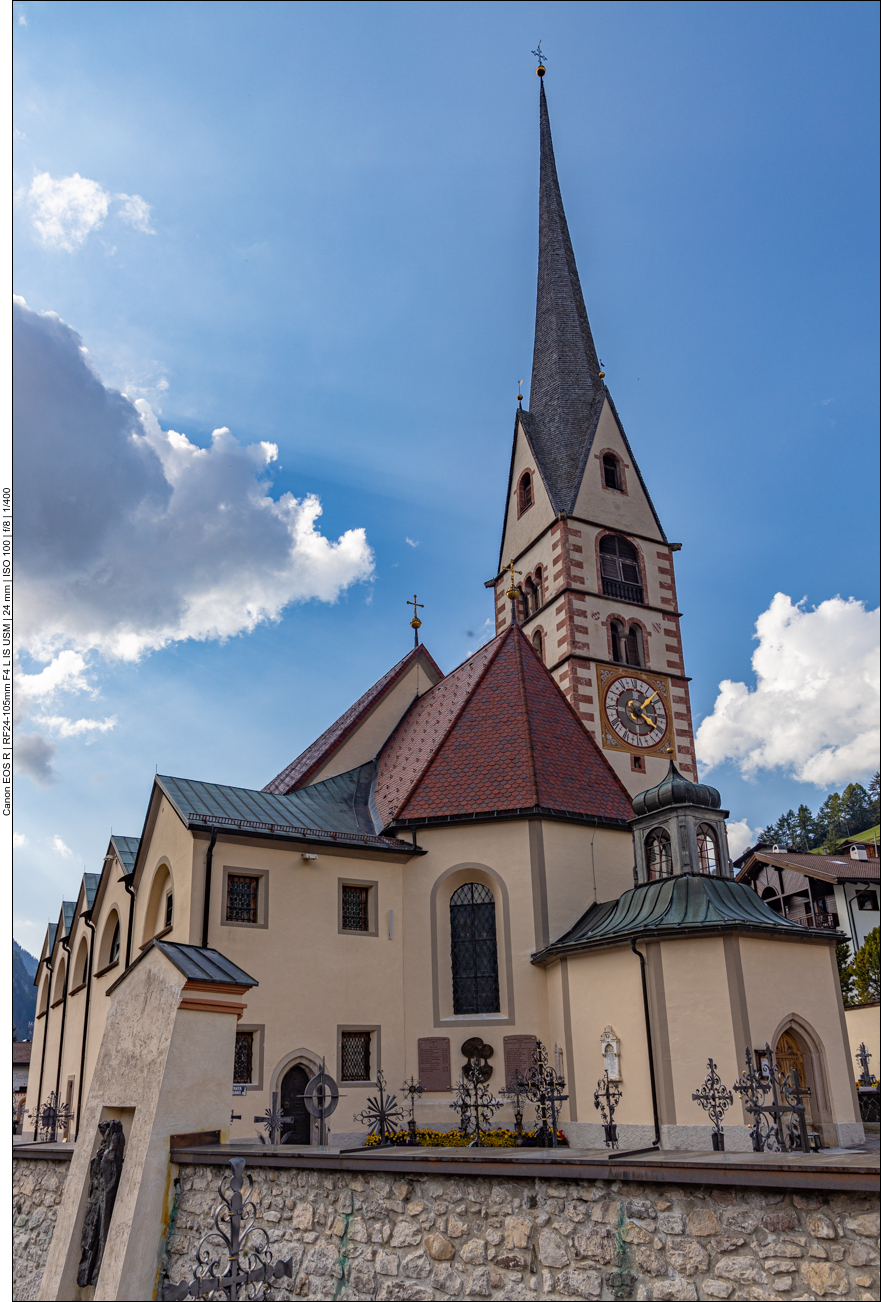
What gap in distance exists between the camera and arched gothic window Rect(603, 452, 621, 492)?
3462cm

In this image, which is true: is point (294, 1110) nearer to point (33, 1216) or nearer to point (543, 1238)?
point (33, 1216)

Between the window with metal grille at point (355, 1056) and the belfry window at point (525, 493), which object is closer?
the window with metal grille at point (355, 1056)

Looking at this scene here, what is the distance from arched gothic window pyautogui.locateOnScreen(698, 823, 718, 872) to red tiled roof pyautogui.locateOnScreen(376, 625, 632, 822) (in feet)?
7.89

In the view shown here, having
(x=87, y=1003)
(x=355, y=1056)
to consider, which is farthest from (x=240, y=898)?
(x=87, y=1003)

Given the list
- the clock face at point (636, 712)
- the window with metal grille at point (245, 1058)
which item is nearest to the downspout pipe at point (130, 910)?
the window with metal grille at point (245, 1058)

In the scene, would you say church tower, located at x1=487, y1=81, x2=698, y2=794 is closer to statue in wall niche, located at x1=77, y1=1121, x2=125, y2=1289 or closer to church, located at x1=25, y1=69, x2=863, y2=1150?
church, located at x1=25, y1=69, x2=863, y2=1150

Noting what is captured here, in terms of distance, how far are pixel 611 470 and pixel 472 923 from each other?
65.6 feet

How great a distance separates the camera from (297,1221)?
22.7ft

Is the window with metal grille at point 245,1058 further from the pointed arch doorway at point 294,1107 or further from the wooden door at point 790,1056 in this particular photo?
the wooden door at point 790,1056

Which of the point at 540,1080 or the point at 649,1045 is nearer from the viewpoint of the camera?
the point at 649,1045

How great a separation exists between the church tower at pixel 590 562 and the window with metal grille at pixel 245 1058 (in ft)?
45.3

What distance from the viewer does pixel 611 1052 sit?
1628cm

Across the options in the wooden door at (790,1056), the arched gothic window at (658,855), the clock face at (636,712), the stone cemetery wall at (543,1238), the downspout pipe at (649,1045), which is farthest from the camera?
the clock face at (636,712)

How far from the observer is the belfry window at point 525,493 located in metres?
35.2
